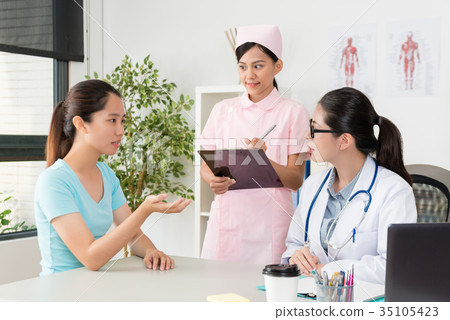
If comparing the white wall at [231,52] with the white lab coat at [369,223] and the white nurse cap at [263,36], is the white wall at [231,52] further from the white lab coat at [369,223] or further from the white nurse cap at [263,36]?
the white lab coat at [369,223]

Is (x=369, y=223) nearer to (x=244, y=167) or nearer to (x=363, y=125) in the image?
(x=363, y=125)

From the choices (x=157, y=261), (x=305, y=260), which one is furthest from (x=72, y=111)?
(x=305, y=260)

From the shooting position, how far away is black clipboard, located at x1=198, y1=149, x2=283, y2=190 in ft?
5.22

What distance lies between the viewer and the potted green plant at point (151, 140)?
9.50 ft

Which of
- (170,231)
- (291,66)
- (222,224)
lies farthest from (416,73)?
(170,231)

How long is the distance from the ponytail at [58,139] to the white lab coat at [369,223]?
707 mm

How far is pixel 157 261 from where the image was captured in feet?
4.71

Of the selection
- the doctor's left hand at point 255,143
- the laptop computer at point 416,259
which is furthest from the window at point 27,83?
the laptop computer at point 416,259

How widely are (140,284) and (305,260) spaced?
1.38 feet

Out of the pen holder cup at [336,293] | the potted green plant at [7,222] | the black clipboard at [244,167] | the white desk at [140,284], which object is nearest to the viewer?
the pen holder cup at [336,293]

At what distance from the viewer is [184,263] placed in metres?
1.49

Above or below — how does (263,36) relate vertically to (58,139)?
above
